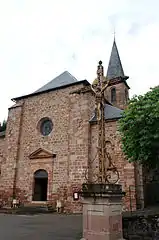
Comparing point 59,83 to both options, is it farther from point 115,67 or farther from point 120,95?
point 115,67

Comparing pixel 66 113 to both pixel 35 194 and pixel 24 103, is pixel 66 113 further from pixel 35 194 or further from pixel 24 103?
pixel 35 194

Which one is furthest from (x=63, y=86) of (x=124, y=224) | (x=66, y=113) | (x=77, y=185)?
(x=124, y=224)

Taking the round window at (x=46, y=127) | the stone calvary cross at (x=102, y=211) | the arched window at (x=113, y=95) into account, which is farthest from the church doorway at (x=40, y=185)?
the arched window at (x=113, y=95)

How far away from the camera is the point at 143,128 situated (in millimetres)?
10477

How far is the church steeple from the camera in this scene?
3078 cm

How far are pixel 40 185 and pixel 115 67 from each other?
19.2 metres

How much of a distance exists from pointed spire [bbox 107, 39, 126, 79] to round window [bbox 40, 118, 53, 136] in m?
13.4

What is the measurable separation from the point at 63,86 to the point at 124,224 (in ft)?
47.5

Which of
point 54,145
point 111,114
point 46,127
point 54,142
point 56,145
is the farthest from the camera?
point 46,127

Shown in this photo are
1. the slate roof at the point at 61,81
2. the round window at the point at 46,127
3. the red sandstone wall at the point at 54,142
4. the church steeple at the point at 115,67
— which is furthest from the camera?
the church steeple at the point at 115,67

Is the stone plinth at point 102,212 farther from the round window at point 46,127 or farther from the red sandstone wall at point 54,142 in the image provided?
the round window at point 46,127

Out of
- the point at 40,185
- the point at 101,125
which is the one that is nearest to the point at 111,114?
the point at 40,185

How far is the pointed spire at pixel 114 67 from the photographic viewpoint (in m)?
30.8

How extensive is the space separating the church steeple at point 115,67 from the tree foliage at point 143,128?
19.5 m
